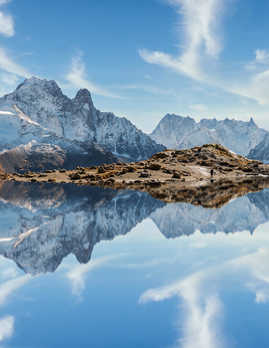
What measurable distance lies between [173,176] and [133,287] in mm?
67190

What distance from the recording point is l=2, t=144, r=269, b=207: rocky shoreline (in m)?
55.9

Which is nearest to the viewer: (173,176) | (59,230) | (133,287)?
(133,287)

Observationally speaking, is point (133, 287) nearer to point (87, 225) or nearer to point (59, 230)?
point (59, 230)

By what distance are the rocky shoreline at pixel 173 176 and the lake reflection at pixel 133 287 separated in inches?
1155

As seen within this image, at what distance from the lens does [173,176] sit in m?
77.0

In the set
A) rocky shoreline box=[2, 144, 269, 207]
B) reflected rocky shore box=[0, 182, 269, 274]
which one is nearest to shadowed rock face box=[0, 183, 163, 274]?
reflected rocky shore box=[0, 182, 269, 274]

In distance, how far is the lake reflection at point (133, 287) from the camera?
788 cm

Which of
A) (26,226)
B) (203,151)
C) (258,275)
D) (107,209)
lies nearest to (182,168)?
(203,151)

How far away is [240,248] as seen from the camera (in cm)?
1562

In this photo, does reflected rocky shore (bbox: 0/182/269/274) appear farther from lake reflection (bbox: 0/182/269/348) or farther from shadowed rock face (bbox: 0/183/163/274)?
lake reflection (bbox: 0/182/269/348)

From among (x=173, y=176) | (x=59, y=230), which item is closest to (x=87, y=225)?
(x=59, y=230)

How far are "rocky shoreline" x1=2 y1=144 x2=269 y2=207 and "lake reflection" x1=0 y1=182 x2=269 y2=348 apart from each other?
2934 cm

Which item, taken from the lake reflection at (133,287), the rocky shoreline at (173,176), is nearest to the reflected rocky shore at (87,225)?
the lake reflection at (133,287)

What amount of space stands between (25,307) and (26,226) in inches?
478
